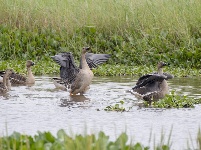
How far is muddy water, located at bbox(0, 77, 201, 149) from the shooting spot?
10.6m

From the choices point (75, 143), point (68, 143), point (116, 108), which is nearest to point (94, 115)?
point (116, 108)

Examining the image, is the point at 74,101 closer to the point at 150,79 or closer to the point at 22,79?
the point at 150,79

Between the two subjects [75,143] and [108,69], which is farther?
[108,69]

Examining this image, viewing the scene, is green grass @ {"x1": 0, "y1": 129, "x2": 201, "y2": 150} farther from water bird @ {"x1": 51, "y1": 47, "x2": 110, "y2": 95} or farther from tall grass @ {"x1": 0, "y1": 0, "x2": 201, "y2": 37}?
tall grass @ {"x1": 0, "y1": 0, "x2": 201, "y2": 37}

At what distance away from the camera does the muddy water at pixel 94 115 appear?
34.8 ft

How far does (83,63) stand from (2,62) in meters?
5.36

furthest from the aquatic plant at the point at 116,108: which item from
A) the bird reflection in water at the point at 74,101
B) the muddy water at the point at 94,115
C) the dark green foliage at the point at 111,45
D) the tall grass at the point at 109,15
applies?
the tall grass at the point at 109,15

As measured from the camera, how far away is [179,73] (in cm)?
1830

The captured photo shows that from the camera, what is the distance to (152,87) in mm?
14312

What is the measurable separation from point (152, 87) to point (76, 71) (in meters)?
2.61

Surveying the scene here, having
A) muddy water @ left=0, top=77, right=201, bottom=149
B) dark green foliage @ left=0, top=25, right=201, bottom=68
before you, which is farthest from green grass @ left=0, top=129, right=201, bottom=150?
dark green foliage @ left=0, top=25, right=201, bottom=68

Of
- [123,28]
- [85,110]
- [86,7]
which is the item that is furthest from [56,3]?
[85,110]

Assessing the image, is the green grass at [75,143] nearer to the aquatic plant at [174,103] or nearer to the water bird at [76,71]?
the aquatic plant at [174,103]

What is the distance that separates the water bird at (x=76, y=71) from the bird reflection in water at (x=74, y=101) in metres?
0.27
